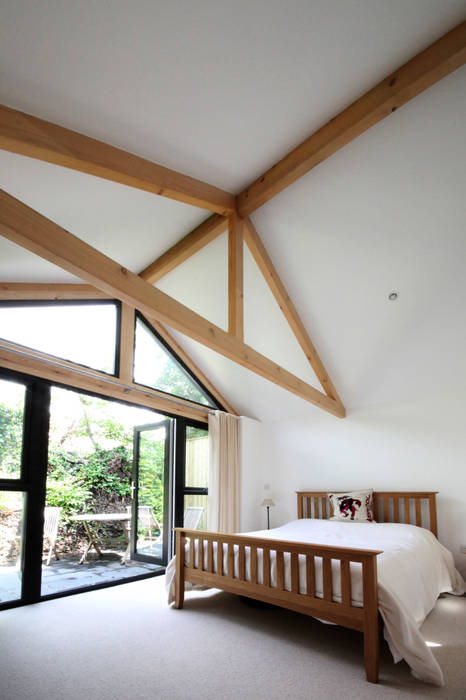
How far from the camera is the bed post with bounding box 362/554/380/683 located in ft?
8.03

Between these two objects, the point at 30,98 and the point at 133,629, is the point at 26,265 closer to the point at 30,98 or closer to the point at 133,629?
the point at 30,98

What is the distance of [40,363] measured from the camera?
409 centimetres

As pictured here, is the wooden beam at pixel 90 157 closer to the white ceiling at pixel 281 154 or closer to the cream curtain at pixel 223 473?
the white ceiling at pixel 281 154

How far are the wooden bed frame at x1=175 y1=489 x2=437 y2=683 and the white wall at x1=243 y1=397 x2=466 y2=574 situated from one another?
24 cm

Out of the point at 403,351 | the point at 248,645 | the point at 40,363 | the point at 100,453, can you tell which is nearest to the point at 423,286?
the point at 403,351

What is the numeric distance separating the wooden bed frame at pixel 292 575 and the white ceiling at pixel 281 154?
77.2 inches

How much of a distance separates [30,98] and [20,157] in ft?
1.05

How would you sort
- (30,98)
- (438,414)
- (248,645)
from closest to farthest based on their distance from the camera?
1. (30,98)
2. (248,645)
3. (438,414)

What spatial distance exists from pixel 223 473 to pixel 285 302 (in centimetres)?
233

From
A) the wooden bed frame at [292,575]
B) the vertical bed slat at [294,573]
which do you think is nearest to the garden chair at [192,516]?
the wooden bed frame at [292,575]

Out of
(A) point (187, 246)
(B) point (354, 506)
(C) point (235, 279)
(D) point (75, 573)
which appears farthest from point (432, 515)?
(D) point (75, 573)

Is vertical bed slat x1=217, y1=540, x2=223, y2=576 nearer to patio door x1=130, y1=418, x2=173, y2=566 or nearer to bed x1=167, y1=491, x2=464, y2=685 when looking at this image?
bed x1=167, y1=491, x2=464, y2=685

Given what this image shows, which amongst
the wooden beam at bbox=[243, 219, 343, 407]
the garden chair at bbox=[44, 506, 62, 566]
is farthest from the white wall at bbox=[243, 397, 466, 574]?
the garden chair at bbox=[44, 506, 62, 566]

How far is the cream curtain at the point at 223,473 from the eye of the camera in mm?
5496
